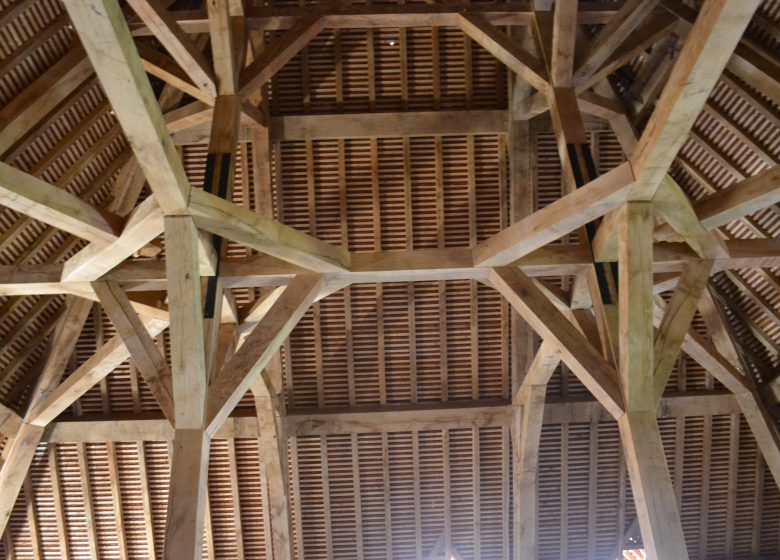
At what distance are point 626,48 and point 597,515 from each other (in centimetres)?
684

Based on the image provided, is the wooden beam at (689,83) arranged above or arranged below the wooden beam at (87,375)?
below

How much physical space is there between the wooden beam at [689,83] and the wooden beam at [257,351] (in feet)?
9.73

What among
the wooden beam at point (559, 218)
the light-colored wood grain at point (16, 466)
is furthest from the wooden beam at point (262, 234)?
the light-colored wood grain at point (16, 466)

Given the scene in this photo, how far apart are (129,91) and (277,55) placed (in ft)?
12.4

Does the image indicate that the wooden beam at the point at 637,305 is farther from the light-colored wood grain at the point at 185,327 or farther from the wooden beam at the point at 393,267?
the light-colored wood grain at the point at 185,327

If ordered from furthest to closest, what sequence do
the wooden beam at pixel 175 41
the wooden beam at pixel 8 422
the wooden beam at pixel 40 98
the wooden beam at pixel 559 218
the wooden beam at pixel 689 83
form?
the wooden beam at pixel 8 422 < the wooden beam at pixel 40 98 < the wooden beam at pixel 175 41 < the wooden beam at pixel 559 218 < the wooden beam at pixel 689 83

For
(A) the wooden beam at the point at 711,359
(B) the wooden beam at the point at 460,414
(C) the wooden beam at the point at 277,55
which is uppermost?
(C) the wooden beam at the point at 277,55

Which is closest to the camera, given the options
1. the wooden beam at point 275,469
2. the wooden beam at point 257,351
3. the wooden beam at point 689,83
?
the wooden beam at point 689,83

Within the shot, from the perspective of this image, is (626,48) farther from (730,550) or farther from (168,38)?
(730,550)

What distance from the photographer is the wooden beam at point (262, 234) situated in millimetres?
6461

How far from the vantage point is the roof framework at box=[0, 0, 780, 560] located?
6.59 m

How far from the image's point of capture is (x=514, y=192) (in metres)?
10.4

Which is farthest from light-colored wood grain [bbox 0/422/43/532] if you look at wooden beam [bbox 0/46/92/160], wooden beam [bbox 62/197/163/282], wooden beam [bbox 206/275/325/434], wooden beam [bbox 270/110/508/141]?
wooden beam [bbox 270/110/508/141]

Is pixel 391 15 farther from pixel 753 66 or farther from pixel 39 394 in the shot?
pixel 39 394
